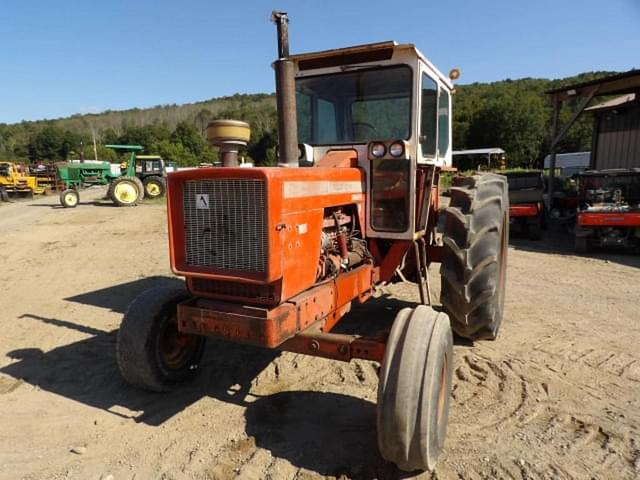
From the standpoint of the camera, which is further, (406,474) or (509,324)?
(509,324)

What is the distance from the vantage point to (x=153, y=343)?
3.25m

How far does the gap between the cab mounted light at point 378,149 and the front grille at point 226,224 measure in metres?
1.30

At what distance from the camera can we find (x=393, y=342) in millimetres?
2537

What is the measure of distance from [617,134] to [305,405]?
51.8ft

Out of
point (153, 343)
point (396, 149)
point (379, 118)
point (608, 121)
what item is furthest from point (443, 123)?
point (608, 121)

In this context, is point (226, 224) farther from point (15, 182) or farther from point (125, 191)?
point (15, 182)

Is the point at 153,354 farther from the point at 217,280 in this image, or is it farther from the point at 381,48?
the point at 381,48

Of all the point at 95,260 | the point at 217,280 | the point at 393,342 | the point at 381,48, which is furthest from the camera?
the point at 95,260

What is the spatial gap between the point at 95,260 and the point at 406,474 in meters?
7.59

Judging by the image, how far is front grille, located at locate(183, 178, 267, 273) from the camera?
257cm

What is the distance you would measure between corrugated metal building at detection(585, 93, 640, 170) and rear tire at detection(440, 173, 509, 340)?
13136 mm

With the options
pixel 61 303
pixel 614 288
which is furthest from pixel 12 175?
pixel 614 288

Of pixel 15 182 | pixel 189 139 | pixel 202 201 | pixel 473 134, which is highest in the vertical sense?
pixel 189 139

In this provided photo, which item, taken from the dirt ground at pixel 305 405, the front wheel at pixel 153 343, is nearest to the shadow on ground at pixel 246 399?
the dirt ground at pixel 305 405
